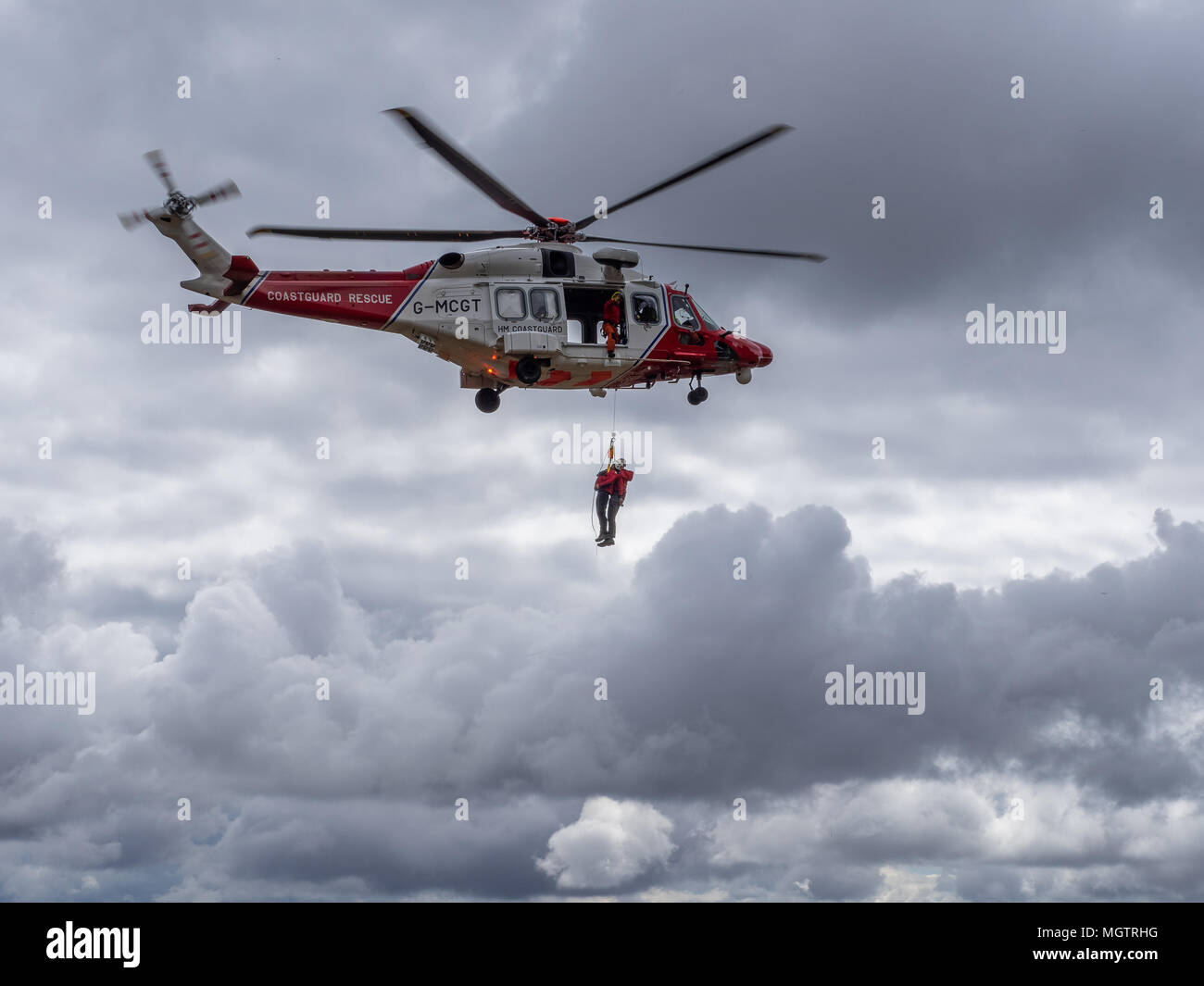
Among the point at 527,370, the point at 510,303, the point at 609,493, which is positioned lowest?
the point at 609,493

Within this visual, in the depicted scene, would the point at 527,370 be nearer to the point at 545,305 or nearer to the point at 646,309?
the point at 545,305

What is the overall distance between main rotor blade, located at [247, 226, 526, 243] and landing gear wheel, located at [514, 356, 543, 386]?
12.7 feet

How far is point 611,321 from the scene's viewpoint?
39.2m

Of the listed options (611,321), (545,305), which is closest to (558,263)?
(545,305)

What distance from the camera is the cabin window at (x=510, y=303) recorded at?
3784cm

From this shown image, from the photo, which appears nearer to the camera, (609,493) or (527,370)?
(527,370)

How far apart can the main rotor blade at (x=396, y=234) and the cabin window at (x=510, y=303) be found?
1844 mm

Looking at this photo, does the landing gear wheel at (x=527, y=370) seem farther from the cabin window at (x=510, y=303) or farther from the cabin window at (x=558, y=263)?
the cabin window at (x=558, y=263)

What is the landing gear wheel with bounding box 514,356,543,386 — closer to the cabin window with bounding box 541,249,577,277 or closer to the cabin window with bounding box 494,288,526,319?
the cabin window with bounding box 494,288,526,319

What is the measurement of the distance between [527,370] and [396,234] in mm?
5350

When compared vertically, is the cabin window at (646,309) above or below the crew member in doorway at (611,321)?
above

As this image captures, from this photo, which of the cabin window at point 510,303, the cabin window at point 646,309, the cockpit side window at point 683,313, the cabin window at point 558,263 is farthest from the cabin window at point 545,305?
the cockpit side window at point 683,313
